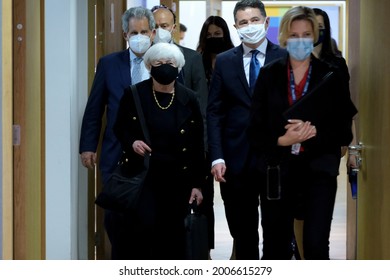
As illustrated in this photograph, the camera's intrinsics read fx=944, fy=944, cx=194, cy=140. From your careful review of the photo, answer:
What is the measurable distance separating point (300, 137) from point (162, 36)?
1.91 m

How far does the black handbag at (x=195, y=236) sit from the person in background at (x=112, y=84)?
943 millimetres

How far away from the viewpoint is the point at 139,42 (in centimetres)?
557

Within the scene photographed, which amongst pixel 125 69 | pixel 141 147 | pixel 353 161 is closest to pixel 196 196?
pixel 141 147

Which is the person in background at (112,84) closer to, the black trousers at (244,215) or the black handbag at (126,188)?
the black handbag at (126,188)

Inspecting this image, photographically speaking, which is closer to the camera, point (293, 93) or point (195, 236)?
point (293, 93)

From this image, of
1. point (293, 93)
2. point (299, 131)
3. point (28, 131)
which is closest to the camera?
point (299, 131)

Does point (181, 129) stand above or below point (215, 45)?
below

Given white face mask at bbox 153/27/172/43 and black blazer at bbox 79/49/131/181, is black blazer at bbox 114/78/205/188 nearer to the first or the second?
black blazer at bbox 79/49/131/181

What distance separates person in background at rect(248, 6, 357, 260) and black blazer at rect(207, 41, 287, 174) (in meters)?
0.58

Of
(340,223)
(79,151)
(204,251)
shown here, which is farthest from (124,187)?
(340,223)

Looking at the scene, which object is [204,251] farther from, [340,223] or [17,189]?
[340,223]

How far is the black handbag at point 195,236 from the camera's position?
15.8 feet

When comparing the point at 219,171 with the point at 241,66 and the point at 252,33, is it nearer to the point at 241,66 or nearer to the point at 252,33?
the point at 241,66

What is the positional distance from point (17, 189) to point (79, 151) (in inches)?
46.7
